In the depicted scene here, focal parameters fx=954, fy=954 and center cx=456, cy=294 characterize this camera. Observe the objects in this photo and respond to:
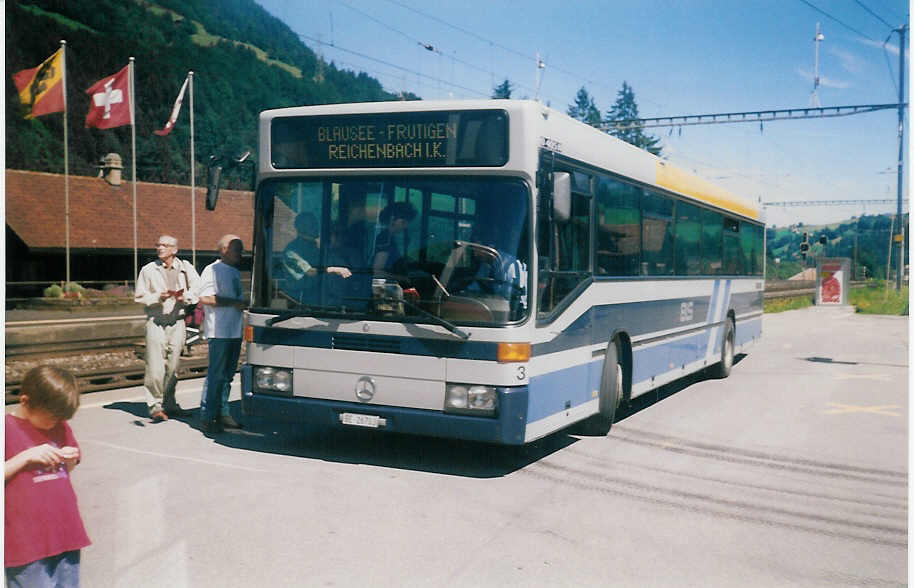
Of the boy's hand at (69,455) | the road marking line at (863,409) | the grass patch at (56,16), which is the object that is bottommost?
the road marking line at (863,409)

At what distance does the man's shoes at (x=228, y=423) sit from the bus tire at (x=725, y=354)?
26.4ft

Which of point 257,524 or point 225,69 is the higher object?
point 225,69

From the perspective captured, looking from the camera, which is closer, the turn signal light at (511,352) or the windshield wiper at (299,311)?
the turn signal light at (511,352)

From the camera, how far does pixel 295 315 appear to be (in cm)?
749

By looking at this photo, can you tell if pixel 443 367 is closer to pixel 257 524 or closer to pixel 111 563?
pixel 257 524

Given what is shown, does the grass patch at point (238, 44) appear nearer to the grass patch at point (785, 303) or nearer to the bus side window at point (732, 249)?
the grass patch at point (785, 303)

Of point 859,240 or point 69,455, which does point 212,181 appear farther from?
point 859,240

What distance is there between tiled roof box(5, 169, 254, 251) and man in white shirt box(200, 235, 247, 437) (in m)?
34.5

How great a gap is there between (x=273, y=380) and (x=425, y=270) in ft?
5.37

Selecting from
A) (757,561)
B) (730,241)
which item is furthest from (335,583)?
(730,241)

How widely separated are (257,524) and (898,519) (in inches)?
170

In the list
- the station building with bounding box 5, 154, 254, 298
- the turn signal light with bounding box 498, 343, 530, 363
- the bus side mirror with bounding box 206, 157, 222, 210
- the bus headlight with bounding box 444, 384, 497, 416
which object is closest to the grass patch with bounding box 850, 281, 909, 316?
the station building with bounding box 5, 154, 254, 298

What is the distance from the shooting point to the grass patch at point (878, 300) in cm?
3241

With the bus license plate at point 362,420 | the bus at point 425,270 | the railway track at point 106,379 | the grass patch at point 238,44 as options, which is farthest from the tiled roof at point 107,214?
the grass patch at point 238,44
